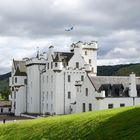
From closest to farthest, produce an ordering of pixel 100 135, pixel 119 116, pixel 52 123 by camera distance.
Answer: pixel 100 135 → pixel 119 116 → pixel 52 123

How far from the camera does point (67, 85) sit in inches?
3172

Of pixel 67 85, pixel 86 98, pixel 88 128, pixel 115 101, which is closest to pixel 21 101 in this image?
pixel 67 85

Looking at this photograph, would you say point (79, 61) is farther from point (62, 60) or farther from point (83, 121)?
point (83, 121)

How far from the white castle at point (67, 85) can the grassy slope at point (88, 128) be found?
31213 millimetres

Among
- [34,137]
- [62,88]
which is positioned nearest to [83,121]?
[34,137]

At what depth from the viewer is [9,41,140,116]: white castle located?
6656 cm

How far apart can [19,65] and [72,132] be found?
69312mm

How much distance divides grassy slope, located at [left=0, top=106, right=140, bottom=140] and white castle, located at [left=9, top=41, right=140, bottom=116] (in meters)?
31.2

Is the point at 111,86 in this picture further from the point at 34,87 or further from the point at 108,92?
the point at 34,87

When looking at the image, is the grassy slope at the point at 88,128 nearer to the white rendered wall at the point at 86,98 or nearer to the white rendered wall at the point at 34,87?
the white rendered wall at the point at 86,98

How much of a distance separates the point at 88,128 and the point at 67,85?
5293 centimetres

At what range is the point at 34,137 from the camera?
31281 millimetres

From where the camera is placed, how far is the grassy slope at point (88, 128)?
80.6 feet

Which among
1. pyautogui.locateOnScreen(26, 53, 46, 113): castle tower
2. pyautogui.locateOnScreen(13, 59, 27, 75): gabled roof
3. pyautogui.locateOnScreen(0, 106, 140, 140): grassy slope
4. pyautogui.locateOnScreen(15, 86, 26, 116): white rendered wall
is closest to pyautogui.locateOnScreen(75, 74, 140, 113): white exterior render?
pyautogui.locateOnScreen(26, 53, 46, 113): castle tower
